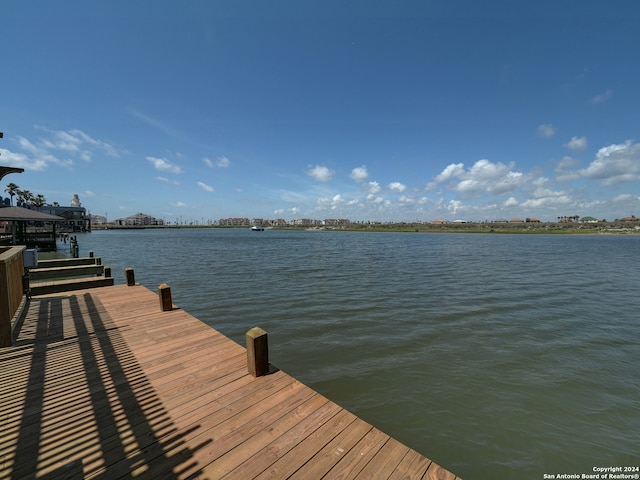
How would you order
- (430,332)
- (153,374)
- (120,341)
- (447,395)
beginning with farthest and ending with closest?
(430,332), (120,341), (447,395), (153,374)

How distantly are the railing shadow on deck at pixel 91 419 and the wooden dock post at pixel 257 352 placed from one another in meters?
1.39

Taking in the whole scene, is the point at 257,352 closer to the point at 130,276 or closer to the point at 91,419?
the point at 91,419

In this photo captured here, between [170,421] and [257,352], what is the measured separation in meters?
1.57

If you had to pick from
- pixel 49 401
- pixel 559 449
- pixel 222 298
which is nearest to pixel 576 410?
pixel 559 449

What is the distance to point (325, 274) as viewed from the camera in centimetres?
1991

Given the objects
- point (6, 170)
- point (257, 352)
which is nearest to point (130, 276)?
point (6, 170)

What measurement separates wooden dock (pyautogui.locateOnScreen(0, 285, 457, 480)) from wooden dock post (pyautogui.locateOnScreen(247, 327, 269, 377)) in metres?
0.14

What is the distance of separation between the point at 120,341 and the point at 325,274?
14.6 metres

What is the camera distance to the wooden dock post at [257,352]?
4.80 metres

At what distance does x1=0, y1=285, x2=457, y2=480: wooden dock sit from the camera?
2.99 m

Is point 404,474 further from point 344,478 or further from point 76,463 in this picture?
point 76,463

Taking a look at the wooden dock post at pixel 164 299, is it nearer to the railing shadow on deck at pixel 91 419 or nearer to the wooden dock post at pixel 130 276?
the railing shadow on deck at pixel 91 419

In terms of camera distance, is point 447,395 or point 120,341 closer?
point 447,395

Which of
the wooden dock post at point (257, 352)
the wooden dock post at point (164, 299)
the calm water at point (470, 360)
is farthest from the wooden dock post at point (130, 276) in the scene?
the wooden dock post at point (257, 352)
